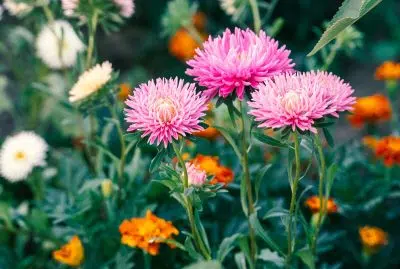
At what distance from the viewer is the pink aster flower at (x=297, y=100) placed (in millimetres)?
1174

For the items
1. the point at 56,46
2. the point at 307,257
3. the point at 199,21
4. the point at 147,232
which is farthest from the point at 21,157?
the point at 199,21

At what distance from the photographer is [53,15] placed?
207 centimetres

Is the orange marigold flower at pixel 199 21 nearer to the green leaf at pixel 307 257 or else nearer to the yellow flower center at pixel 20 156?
the yellow flower center at pixel 20 156

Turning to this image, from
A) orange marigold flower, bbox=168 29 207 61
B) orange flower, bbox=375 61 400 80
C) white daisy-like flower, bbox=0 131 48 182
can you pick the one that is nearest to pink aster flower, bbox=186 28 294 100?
white daisy-like flower, bbox=0 131 48 182

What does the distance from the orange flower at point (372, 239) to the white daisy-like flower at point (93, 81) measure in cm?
80

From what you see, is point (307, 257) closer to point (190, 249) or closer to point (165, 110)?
point (190, 249)

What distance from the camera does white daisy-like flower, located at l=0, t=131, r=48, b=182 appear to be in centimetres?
201

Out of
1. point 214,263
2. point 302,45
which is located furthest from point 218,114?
point 302,45

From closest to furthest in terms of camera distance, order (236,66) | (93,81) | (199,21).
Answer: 1. (236,66)
2. (93,81)
3. (199,21)

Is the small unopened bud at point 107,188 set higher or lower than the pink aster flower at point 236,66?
lower

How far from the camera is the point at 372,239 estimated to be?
72.4 inches

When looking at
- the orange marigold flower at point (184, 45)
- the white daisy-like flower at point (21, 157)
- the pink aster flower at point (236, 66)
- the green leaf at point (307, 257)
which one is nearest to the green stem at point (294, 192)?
the green leaf at point (307, 257)

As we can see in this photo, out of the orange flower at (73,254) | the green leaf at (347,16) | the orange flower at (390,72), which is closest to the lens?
the green leaf at (347,16)

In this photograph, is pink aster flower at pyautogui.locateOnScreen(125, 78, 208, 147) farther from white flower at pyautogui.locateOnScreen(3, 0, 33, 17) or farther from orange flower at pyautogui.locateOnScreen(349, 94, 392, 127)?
orange flower at pyautogui.locateOnScreen(349, 94, 392, 127)
